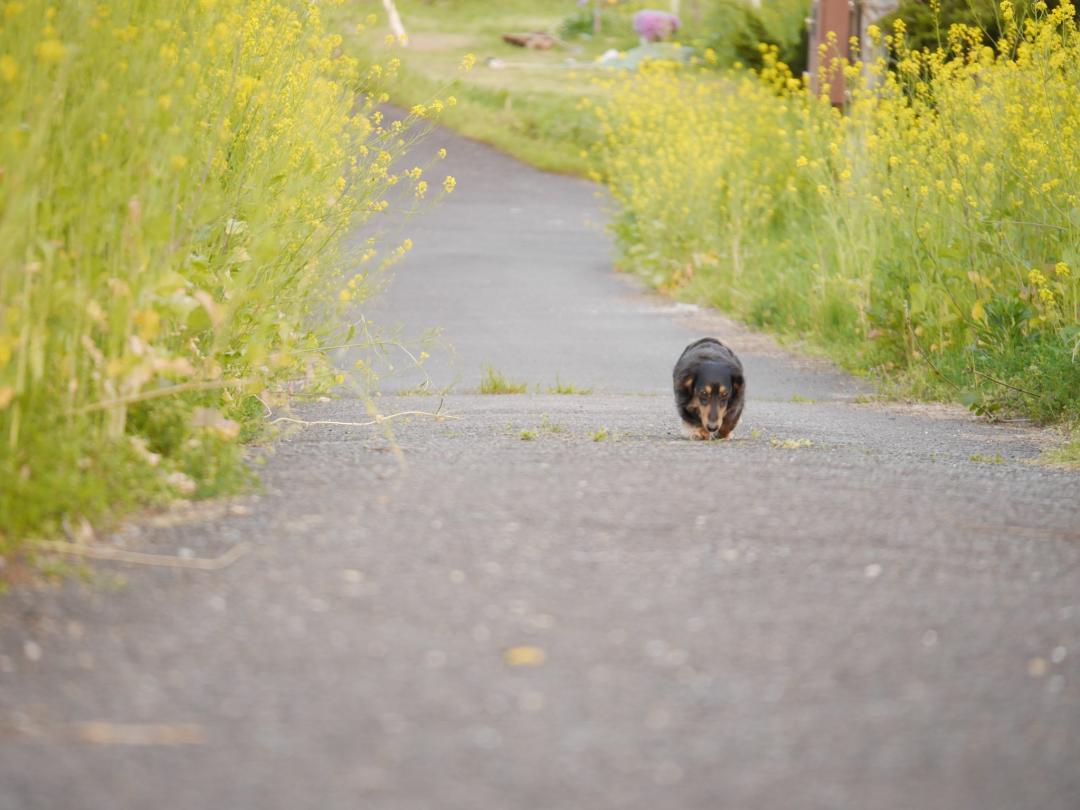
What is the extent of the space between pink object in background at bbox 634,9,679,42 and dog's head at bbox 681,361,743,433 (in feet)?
102

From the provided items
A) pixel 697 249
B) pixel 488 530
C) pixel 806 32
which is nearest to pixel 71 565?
pixel 488 530

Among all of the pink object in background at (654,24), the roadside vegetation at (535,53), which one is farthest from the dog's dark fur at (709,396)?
the pink object in background at (654,24)

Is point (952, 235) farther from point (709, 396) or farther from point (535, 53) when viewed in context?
point (535, 53)

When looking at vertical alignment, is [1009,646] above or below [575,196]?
below

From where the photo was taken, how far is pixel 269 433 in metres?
6.55

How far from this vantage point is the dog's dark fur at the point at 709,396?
24.2 ft

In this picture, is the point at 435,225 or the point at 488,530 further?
the point at 435,225

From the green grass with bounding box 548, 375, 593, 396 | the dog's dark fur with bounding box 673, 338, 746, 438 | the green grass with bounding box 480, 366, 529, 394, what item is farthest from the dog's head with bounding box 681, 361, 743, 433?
the green grass with bounding box 480, 366, 529, 394

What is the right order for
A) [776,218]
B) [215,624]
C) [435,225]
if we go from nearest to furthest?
[215,624], [776,218], [435,225]

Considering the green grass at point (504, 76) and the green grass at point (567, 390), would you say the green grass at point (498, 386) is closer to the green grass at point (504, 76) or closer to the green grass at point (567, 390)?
the green grass at point (567, 390)

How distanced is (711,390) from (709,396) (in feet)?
0.11

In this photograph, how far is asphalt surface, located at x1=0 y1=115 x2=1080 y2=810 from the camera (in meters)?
2.95

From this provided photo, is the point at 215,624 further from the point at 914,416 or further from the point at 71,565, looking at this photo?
the point at 914,416

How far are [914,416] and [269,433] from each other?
15.7ft
